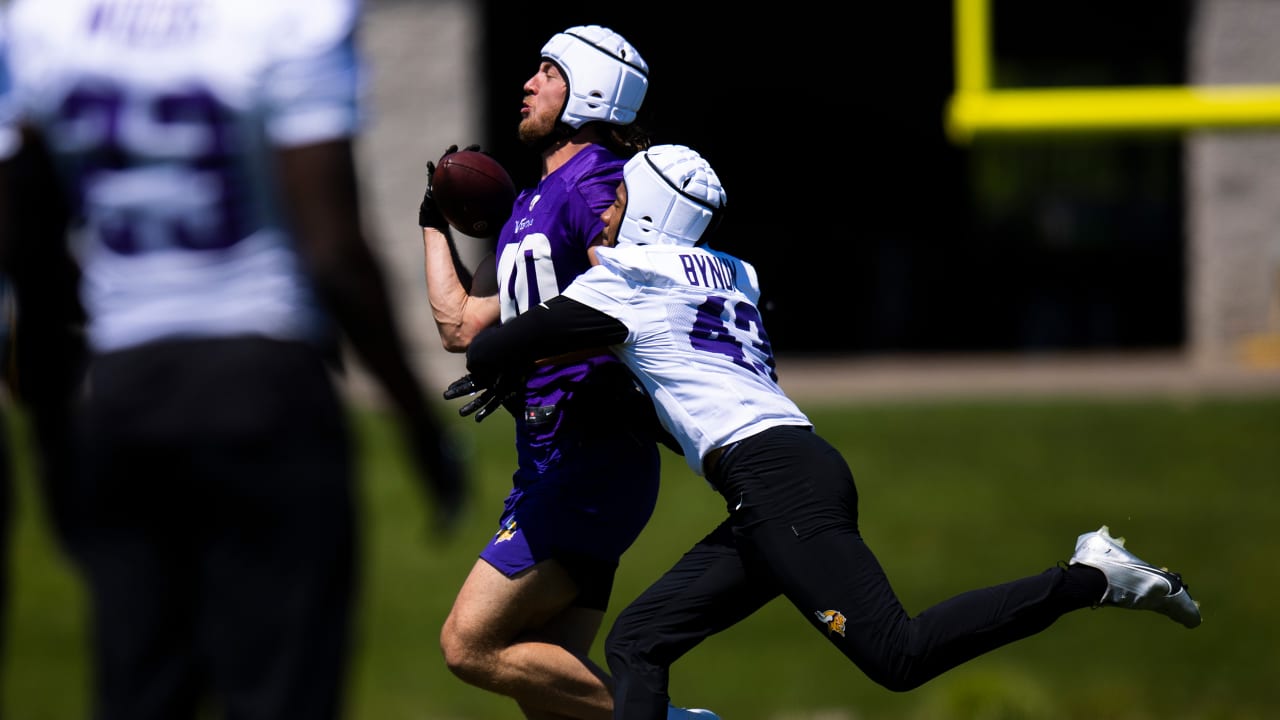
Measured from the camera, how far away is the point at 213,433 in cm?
279

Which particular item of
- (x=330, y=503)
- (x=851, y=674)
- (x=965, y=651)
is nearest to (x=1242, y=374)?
(x=851, y=674)

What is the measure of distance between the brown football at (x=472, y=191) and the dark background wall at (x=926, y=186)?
51.0 ft

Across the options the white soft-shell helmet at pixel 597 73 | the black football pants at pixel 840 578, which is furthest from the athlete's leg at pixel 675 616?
the white soft-shell helmet at pixel 597 73

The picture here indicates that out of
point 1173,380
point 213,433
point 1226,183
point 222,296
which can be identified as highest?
point 222,296

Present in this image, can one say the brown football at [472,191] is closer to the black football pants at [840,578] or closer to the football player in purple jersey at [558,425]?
the football player in purple jersey at [558,425]

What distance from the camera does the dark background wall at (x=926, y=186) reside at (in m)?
20.1

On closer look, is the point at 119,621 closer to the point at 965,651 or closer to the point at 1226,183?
the point at 965,651

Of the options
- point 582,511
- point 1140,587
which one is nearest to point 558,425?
point 582,511

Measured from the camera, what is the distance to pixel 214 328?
2.82 m

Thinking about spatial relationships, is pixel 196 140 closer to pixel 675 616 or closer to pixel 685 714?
pixel 675 616

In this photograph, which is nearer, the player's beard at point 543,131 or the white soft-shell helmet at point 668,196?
the white soft-shell helmet at point 668,196

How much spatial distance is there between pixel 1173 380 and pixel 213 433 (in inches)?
540

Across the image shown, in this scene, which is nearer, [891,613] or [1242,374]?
[891,613]

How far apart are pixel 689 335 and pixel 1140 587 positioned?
1117 mm
